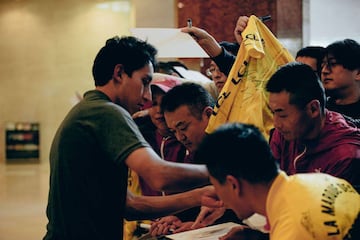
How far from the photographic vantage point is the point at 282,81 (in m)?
2.29

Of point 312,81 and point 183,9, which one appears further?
point 183,9

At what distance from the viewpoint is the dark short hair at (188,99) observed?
2746mm

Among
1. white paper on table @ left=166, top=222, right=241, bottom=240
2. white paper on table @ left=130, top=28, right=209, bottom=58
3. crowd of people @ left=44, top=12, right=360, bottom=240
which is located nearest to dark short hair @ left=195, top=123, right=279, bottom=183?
crowd of people @ left=44, top=12, right=360, bottom=240

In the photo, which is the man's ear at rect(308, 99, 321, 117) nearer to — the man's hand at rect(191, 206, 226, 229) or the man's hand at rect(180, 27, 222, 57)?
the man's hand at rect(191, 206, 226, 229)

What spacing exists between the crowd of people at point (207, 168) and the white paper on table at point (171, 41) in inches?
22.2

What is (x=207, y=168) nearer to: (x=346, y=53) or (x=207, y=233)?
(x=207, y=233)

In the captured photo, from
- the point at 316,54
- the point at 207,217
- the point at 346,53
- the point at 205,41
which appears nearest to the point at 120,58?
the point at 207,217

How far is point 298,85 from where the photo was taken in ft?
7.43

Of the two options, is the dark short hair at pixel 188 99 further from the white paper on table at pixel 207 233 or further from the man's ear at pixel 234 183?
the man's ear at pixel 234 183

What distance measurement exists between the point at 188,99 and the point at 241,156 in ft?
3.77

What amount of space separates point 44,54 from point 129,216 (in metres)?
9.44

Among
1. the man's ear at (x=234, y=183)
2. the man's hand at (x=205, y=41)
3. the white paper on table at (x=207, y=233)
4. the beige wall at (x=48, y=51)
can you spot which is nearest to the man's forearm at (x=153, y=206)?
the white paper on table at (x=207, y=233)

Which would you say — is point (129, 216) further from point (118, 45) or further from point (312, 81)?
point (312, 81)

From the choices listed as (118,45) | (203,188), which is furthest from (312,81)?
(118,45)
